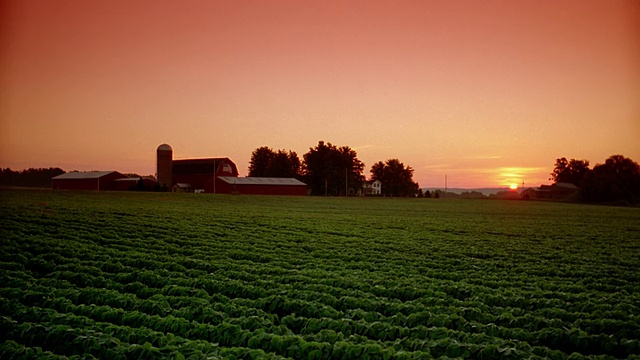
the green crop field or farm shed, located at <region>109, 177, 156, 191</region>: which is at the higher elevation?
farm shed, located at <region>109, 177, 156, 191</region>

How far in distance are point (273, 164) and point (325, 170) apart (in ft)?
43.7

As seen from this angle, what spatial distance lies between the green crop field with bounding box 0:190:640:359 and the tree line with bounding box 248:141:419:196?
8795cm

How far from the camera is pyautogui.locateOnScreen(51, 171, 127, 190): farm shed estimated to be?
77000mm

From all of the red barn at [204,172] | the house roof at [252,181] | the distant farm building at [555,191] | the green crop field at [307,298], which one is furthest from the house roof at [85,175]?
the distant farm building at [555,191]

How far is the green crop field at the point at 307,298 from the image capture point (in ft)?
A: 25.8

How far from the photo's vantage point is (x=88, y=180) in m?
77.5

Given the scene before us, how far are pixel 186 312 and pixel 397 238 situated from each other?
16302 mm

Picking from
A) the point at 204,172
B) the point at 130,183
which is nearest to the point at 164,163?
the point at 204,172

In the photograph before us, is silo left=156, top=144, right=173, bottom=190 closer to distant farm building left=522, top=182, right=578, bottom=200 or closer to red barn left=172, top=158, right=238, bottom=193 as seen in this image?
red barn left=172, top=158, right=238, bottom=193

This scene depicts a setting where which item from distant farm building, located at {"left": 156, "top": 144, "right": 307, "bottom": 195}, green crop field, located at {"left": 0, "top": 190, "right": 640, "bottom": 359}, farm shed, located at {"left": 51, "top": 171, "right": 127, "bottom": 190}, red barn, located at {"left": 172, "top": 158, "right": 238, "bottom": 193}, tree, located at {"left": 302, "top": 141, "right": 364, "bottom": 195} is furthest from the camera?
tree, located at {"left": 302, "top": 141, "right": 364, "bottom": 195}

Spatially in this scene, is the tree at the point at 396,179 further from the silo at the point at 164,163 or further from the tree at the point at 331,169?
the silo at the point at 164,163

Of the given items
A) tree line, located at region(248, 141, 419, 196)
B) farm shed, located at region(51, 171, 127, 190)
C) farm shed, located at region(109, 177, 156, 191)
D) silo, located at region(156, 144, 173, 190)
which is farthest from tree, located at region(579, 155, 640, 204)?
farm shed, located at region(51, 171, 127, 190)

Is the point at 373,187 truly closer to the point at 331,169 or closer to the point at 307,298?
the point at 331,169

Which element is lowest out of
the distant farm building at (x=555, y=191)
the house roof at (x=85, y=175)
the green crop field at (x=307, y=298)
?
the green crop field at (x=307, y=298)
